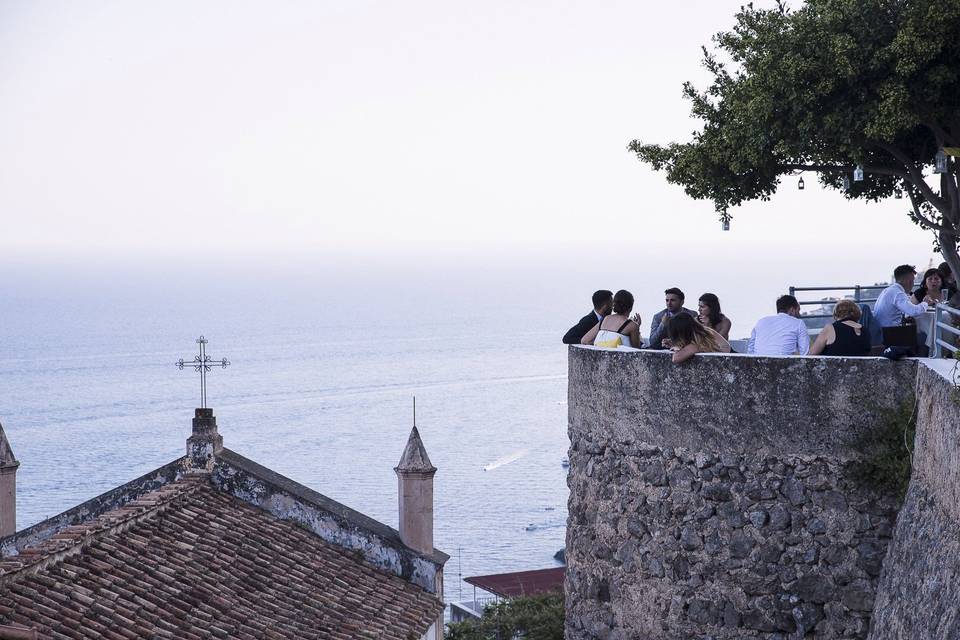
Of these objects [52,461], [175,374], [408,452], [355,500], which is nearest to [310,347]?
[175,374]

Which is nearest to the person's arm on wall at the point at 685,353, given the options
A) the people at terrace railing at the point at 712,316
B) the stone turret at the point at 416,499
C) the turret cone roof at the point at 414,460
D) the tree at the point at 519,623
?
the people at terrace railing at the point at 712,316

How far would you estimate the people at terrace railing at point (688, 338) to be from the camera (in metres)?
11.7

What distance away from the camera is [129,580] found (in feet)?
46.1

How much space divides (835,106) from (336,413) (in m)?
94.7

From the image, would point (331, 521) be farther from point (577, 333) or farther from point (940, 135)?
point (940, 135)

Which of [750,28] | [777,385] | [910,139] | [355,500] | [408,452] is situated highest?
[750,28]

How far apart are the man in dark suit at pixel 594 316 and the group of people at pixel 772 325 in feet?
0.04

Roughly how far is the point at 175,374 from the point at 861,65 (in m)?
126

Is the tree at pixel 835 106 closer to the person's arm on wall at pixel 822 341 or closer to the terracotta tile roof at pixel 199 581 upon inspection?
the person's arm on wall at pixel 822 341

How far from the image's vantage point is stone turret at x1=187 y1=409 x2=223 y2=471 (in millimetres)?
18172

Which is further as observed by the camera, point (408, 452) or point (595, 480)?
point (408, 452)

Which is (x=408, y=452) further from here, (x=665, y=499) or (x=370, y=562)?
(x=665, y=499)

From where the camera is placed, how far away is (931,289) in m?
13.1

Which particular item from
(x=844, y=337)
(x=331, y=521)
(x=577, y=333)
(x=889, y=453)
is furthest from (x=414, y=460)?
(x=889, y=453)
